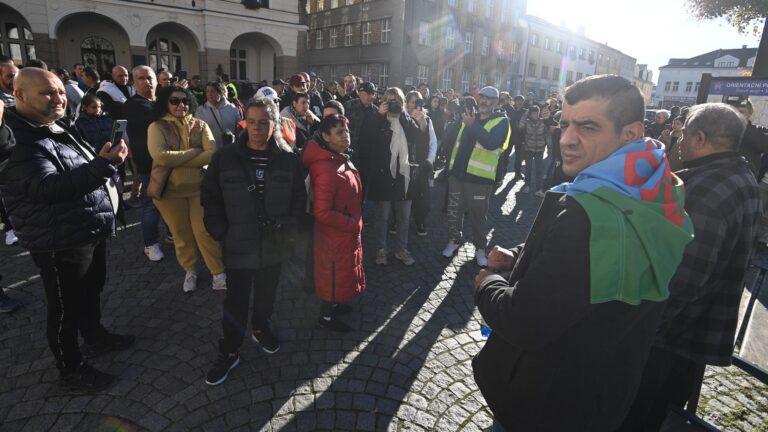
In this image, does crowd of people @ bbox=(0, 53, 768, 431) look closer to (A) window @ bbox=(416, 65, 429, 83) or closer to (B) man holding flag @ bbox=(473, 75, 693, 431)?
(B) man holding flag @ bbox=(473, 75, 693, 431)

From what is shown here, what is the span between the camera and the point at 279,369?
3.21 meters

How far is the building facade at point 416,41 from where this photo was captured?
28.1 metres

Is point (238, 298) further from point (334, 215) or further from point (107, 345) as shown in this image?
point (107, 345)

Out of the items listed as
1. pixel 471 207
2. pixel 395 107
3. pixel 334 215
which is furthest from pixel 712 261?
pixel 395 107

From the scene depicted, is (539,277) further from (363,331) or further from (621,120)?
(363,331)

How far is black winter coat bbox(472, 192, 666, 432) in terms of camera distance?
1242 millimetres

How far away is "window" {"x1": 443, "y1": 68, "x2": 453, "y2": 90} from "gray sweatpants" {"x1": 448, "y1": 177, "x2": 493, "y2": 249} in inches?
1115

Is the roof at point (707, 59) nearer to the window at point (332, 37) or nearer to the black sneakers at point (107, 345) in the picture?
the window at point (332, 37)

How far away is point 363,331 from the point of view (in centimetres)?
380

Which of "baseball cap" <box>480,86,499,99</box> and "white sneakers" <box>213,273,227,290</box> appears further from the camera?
"baseball cap" <box>480,86,499,99</box>

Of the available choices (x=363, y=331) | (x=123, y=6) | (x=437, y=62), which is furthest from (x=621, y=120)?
(x=437, y=62)

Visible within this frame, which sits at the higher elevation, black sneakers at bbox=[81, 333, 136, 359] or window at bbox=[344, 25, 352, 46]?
window at bbox=[344, 25, 352, 46]

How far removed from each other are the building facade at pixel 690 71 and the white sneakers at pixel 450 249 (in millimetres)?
72459

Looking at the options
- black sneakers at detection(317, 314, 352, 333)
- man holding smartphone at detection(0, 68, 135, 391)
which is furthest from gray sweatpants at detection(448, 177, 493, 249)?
man holding smartphone at detection(0, 68, 135, 391)
